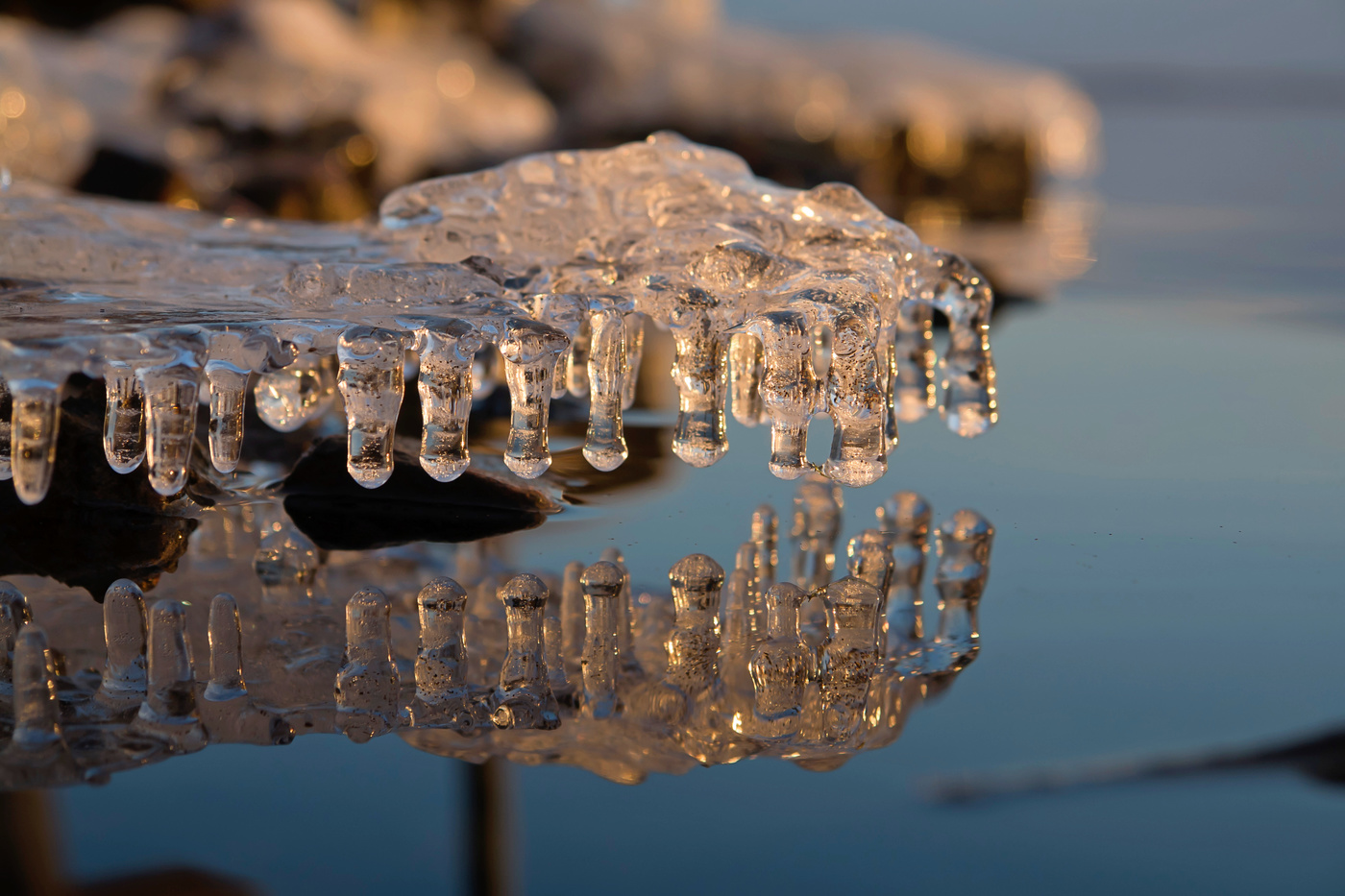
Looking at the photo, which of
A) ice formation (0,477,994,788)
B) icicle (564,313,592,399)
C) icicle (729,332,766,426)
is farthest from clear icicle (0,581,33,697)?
icicle (729,332,766,426)

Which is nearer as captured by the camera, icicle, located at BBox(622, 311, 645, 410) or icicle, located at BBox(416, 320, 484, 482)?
icicle, located at BBox(416, 320, 484, 482)

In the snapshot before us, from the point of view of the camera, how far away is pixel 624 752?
115cm

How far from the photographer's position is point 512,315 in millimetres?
1632

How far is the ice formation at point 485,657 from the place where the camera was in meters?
1.16

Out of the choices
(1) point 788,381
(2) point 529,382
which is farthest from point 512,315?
(1) point 788,381

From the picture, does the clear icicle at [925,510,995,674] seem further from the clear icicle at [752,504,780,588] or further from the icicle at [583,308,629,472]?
the icicle at [583,308,629,472]

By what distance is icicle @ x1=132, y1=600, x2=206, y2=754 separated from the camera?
3.79 ft

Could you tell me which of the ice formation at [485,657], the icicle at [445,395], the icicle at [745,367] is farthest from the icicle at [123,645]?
the icicle at [745,367]

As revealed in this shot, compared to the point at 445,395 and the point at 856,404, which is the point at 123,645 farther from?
the point at 856,404

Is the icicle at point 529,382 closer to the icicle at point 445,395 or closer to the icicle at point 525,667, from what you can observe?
the icicle at point 445,395

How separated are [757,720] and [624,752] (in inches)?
5.4

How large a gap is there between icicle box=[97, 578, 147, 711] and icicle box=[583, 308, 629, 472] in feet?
1.81

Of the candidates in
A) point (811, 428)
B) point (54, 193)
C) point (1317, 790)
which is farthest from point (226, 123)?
point (1317, 790)

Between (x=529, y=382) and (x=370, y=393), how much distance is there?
191 millimetres
